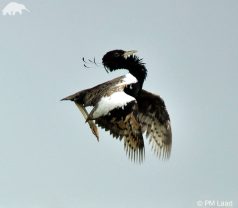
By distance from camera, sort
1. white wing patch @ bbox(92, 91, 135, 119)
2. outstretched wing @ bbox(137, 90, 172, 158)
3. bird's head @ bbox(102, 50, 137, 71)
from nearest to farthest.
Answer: white wing patch @ bbox(92, 91, 135, 119) → bird's head @ bbox(102, 50, 137, 71) → outstretched wing @ bbox(137, 90, 172, 158)

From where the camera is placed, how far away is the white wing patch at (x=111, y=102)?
17.5 meters

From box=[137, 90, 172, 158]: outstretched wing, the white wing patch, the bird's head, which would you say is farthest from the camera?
box=[137, 90, 172, 158]: outstretched wing

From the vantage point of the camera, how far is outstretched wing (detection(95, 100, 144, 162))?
58.1 ft

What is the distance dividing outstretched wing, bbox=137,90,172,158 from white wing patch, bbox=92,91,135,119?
7.68ft

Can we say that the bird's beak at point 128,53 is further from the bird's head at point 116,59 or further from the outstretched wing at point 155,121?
the outstretched wing at point 155,121

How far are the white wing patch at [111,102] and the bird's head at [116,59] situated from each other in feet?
3.04

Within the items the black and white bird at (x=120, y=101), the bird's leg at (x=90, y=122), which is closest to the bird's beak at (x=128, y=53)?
the black and white bird at (x=120, y=101)

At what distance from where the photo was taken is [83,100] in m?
18.9

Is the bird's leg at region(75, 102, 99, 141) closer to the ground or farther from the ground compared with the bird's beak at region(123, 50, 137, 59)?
closer to the ground

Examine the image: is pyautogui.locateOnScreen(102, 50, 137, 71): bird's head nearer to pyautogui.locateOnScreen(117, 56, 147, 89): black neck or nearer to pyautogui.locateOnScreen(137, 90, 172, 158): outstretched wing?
pyautogui.locateOnScreen(117, 56, 147, 89): black neck

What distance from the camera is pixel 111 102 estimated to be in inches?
694

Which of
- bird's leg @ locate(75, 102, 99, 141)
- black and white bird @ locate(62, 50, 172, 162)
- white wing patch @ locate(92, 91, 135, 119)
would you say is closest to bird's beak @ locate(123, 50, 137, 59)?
black and white bird @ locate(62, 50, 172, 162)

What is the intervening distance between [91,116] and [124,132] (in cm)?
88

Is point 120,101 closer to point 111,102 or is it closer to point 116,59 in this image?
point 111,102
